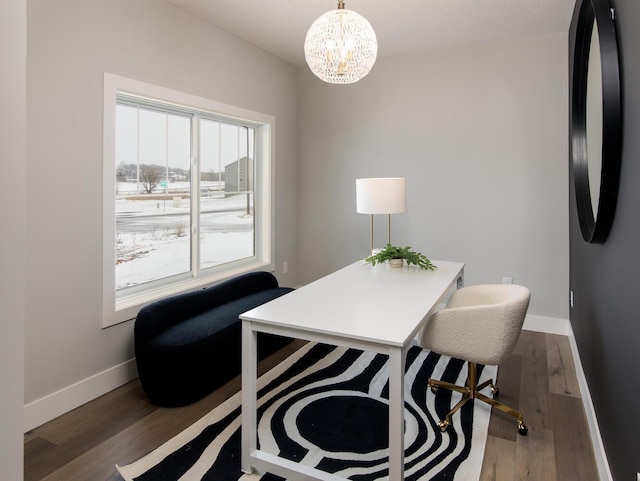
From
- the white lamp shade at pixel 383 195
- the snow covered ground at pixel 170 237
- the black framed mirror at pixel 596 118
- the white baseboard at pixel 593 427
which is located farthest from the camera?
the white lamp shade at pixel 383 195

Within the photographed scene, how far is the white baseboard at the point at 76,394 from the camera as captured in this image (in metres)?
2.22

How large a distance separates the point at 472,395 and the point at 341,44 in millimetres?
1967

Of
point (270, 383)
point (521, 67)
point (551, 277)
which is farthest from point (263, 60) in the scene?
point (551, 277)

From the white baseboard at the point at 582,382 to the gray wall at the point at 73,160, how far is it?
2592mm

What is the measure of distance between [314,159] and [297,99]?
655 millimetres

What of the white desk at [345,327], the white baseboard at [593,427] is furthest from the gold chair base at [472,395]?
the white desk at [345,327]

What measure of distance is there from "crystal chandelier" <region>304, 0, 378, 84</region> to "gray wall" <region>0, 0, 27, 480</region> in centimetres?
143

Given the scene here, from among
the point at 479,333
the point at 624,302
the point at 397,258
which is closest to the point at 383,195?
the point at 397,258

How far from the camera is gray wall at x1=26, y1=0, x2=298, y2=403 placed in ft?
7.23

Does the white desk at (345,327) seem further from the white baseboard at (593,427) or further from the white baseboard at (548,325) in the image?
the white baseboard at (548,325)

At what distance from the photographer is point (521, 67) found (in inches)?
144

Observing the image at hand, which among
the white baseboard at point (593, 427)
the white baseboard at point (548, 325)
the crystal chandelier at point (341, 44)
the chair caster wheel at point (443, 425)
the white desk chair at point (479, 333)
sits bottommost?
the chair caster wheel at point (443, 425)

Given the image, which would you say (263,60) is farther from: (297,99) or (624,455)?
(624,455)

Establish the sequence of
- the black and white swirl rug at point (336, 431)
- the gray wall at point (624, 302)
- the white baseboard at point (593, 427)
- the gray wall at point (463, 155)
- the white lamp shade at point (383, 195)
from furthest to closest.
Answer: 1. the gray wall at point (463, 155)
2. the white lamp shade at point (383, 195)
3. the black and white swirl rug at point (336, 431)
4. the white baseboard at point (593, 427)
5. the gray wall at point (624, 302)
